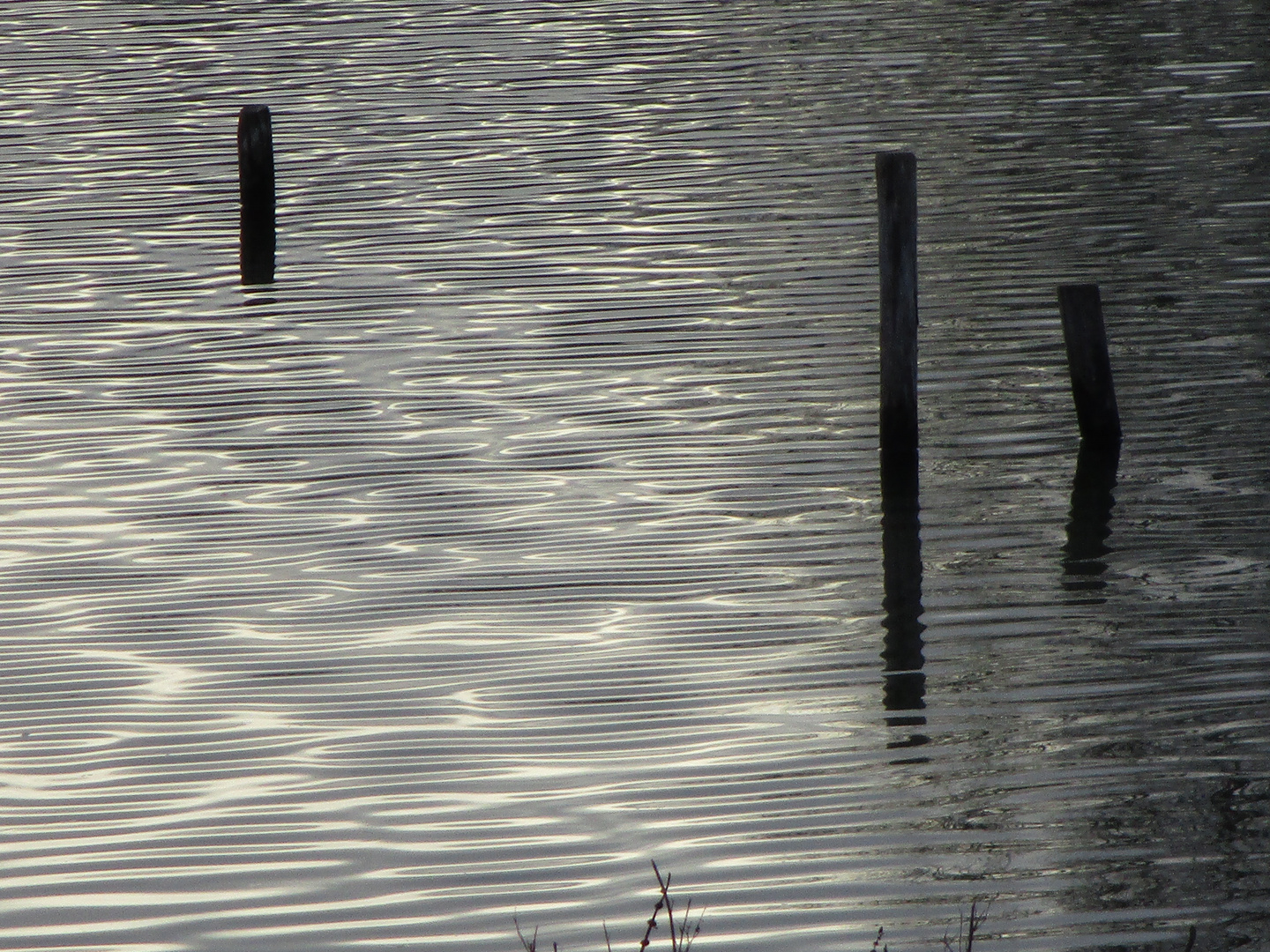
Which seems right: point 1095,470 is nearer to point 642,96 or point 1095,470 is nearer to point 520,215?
point 520,215

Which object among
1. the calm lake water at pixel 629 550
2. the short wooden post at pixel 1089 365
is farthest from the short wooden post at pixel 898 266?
the short wooden post at pixel 1089 365

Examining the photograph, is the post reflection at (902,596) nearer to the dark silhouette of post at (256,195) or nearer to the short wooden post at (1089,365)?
the short wooden post at (1089,365)

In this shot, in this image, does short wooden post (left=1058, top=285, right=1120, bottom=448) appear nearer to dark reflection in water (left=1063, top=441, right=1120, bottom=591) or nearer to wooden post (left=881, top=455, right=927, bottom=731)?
dark reflection in water (left=1063, top=441, right=1120, bottom=591)

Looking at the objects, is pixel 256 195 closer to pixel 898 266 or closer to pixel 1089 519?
pixel 898 266

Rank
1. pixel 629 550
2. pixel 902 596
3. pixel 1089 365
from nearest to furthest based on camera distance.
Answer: pixel 902 596
pixel 629 550
pixel 1089 365

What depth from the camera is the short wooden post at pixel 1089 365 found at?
35.5ft

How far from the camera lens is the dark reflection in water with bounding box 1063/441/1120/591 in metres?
9.50

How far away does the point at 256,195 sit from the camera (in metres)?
17.3

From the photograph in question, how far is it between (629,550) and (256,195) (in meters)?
8.84

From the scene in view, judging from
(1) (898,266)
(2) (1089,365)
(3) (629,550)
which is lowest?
(3) (629,550)

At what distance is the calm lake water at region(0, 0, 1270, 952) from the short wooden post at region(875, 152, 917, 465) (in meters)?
0.95

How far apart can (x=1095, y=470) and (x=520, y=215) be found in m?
9.19

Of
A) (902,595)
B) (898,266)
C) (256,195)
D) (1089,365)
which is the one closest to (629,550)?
(902,595)

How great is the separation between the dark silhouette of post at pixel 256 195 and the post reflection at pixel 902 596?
26.4 feet
